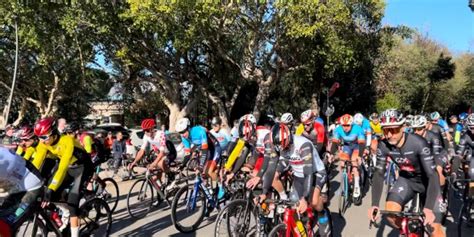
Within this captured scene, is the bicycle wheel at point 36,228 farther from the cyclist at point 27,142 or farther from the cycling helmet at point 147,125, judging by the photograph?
the cycling helmet at point 147,125

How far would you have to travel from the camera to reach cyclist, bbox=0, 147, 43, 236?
4.16 meters

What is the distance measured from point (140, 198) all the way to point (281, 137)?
4893 mm

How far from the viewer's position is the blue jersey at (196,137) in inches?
345

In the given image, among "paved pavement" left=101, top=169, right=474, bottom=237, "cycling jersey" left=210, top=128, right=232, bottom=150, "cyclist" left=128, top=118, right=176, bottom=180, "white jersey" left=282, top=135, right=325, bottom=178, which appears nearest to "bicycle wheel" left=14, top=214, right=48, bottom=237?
"paved pavement" left=101, top=169, right=474, bottom=237

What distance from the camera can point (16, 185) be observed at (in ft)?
14.4

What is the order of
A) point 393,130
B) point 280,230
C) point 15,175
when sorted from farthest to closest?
point 393,130 → point 280,230 → point 15,175

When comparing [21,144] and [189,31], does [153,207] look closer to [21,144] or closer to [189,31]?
[21,144]

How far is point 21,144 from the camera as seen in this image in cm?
677

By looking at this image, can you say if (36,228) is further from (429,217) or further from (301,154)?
(429,217)

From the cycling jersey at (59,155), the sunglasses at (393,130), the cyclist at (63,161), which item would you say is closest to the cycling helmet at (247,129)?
the cyclist at (63,161)

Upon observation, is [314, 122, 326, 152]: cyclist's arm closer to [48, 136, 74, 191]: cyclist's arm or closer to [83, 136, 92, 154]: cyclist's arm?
[83, 136, 92, 154]: cyclist's arm

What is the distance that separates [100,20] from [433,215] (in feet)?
66.9

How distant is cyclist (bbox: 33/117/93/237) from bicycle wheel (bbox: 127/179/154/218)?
8.86ft

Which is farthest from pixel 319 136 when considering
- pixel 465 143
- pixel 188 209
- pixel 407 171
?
pixel 407 171
